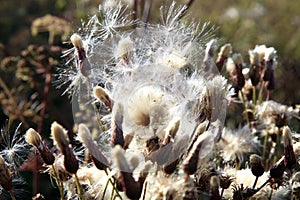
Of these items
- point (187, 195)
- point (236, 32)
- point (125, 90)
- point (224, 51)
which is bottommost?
point (187, 195)

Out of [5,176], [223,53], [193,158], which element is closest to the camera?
[193,158]

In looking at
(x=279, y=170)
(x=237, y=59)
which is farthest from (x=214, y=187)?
(x=237, y=59)

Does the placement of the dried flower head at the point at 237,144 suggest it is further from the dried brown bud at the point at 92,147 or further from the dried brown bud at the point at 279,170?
the dried brown bud at the point at 92,147

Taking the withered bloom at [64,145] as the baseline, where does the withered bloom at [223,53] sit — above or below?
above

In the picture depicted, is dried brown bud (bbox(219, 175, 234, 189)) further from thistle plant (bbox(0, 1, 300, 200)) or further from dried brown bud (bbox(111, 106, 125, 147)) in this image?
dried brown bud (bbox(111, 106, 125, 147))

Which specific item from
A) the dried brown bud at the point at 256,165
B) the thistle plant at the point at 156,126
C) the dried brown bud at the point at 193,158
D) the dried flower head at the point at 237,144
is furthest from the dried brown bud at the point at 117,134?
the dried flower head at the point at 237,144

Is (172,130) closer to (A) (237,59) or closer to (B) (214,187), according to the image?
(B) (214,187)

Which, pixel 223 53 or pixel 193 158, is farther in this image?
pixel 223 53

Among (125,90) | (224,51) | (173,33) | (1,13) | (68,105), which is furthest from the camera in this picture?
(1,13)

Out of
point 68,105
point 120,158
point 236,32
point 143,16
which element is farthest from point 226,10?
point 120,158

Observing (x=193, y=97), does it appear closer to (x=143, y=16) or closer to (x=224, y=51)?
(x=224, y=51)

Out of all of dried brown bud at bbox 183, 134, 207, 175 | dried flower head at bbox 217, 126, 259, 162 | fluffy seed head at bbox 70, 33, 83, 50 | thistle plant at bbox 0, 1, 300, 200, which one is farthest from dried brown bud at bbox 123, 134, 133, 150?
dried flower head at bbox 217, 126, 259, 162
